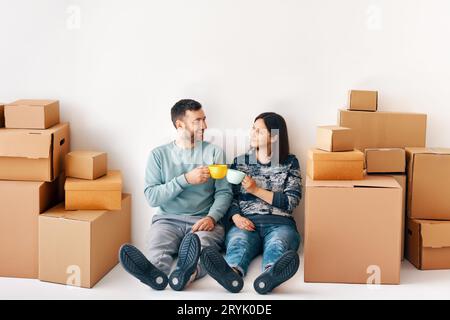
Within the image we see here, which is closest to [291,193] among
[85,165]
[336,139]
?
[336,139]

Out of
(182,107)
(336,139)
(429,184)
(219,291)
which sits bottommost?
(219,291)

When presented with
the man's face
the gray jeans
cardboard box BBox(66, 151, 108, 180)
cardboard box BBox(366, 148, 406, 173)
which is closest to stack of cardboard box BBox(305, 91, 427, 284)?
cardboard box BBox(366, 148, 406, 173)

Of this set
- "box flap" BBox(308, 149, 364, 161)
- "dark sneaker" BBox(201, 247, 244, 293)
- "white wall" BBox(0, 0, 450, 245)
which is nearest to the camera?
"dark sneaker" BBox(201, 247, 244, 293)

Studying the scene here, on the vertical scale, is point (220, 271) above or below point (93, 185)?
below

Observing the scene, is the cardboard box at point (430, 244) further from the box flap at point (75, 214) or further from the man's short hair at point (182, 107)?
the box flap at point (75, 214)

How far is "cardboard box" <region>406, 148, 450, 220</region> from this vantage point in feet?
10.8

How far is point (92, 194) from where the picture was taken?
10.6ft

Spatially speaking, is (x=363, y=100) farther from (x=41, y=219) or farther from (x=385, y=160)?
(x=41, y=219)

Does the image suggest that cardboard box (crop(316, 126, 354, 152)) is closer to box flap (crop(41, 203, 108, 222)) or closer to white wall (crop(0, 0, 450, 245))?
Result: white wall (crop(0, 0, 450, 245))

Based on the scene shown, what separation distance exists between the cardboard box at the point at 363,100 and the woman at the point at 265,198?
38 centimetres

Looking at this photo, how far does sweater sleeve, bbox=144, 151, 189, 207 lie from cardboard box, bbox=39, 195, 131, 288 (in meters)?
0.33

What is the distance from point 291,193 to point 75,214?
1.09m

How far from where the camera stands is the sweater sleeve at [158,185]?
3.42 meters

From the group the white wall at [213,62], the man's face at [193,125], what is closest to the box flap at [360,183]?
the white wall at [213,62]
